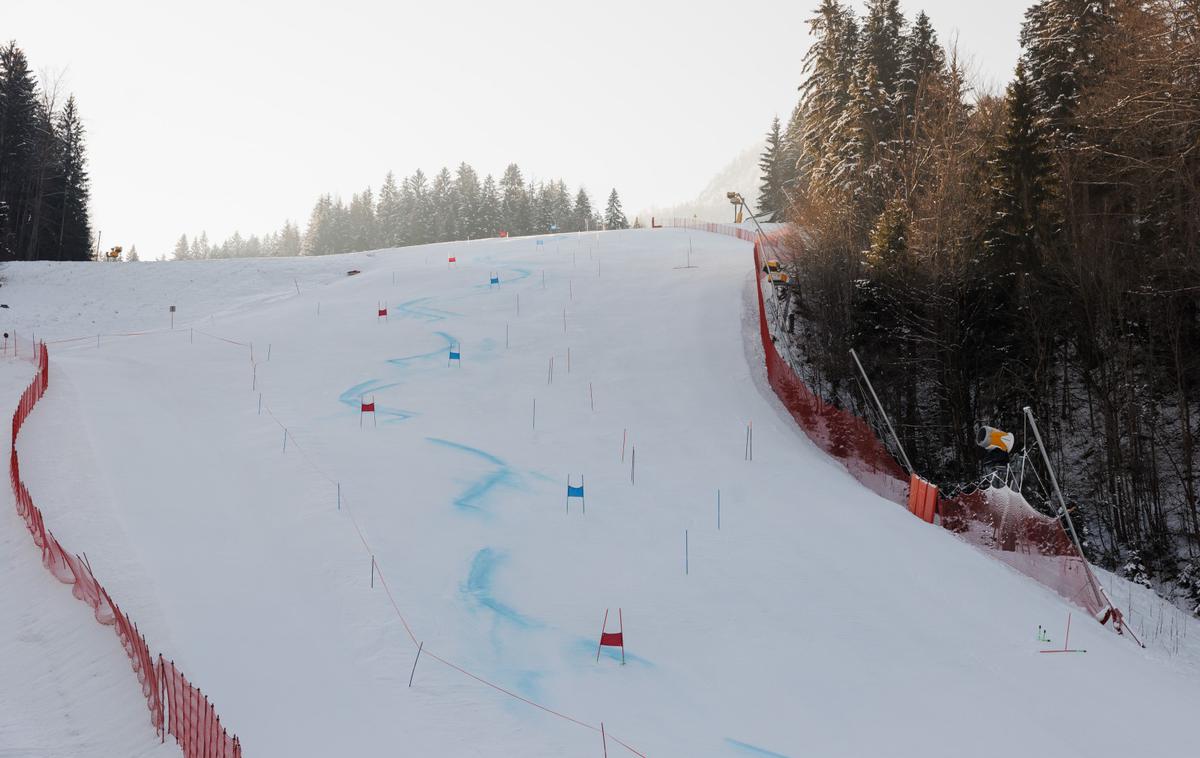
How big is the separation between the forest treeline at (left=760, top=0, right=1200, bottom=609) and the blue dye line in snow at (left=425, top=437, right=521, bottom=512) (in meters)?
15.3

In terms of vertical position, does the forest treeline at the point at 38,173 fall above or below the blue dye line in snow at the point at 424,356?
above

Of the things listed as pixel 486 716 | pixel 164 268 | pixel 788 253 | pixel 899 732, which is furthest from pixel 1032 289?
pixel 164 268

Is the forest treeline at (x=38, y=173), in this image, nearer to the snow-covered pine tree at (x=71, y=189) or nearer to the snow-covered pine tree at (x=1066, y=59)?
the snow-covered pine tree at (x=71, y=189)

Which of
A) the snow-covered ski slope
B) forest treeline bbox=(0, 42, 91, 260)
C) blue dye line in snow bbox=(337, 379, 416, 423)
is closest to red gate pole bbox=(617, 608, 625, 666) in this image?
the snow-covered ski slope

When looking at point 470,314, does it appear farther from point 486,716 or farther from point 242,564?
point 486,716

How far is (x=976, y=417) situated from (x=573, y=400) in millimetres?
15383

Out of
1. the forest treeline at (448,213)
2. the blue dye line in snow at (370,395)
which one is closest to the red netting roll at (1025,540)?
the blue dye line in snow at (370,395)

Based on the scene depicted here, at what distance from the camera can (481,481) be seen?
18.0 m

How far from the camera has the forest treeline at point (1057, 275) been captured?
830 inches

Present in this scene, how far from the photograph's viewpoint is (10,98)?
5075 centimetres

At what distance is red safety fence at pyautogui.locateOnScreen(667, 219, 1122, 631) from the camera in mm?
14117

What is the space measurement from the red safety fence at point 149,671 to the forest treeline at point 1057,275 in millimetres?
21133

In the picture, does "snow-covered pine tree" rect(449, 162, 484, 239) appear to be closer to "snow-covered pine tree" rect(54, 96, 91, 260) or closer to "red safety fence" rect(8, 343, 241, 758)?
"snow-covered pine tree" rect(54, 96, 91, 260)

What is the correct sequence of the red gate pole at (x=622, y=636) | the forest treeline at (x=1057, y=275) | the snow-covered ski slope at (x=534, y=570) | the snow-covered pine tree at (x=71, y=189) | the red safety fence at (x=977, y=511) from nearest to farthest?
the snow-covered ski slope at (x=534, y=570) < the red gate pole at (x=622, y=636) < the red safety fence at (x=977, y=511) < the forest treeline at (x=1057, y=275) < the snow-covered pine tree at (x=71, y=189)
